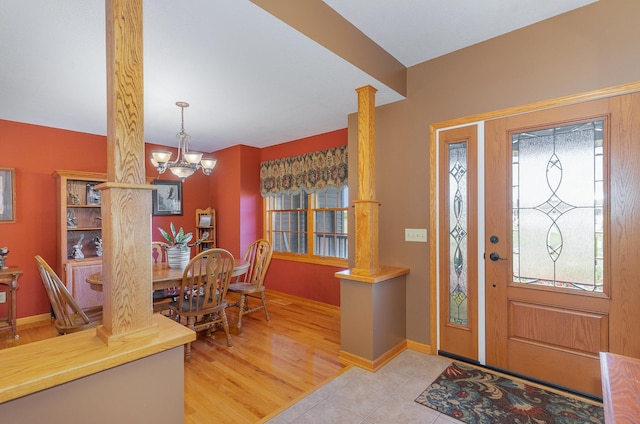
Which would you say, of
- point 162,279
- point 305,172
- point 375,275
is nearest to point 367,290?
point 375,275

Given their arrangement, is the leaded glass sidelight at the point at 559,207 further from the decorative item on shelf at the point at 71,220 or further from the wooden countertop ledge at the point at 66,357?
the decorative item on shelf at the point at 71,220

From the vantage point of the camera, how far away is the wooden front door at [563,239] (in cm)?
198

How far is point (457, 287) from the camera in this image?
8.78 ft

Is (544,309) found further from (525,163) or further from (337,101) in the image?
(337,101)

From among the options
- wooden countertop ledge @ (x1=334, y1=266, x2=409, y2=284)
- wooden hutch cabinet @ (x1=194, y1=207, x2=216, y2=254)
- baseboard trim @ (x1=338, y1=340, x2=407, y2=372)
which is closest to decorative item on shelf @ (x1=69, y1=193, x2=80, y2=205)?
wooden hutch cabinet @ (x1=194, y1=207, x2=216, y2=254)

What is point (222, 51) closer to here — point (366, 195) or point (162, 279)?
point (366, 195)

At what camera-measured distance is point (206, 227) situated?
5.31m

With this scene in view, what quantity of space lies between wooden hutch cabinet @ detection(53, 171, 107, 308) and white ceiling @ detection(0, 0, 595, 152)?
853mm

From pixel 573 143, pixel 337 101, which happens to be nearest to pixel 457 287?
pixel 573 143

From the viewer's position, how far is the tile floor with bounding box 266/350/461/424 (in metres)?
1.91

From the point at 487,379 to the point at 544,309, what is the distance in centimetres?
68

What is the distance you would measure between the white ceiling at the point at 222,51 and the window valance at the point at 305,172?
761 mm

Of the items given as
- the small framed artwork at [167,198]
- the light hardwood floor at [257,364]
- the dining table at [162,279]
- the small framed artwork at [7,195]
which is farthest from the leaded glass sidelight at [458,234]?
the small framed artwork at [7,195]

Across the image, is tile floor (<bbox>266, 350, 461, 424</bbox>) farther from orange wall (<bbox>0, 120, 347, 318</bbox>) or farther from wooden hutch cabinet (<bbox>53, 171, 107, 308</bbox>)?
wooden hutch cabinet (<bbox>53, 171, 107, 308</bbox>)
